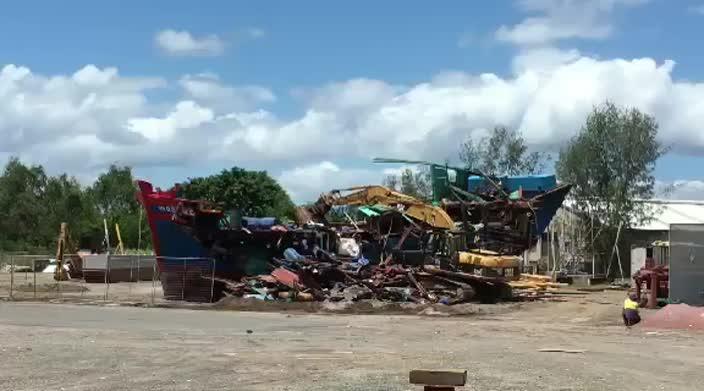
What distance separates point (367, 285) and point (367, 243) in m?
5.25

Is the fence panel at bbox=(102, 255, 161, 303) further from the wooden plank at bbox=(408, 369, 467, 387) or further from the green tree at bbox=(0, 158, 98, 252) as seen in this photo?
the green tree at bbox=(0, 158, 98, 252)

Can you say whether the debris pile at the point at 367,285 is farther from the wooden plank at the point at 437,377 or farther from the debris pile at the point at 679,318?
the wooden plank at the point at 437,377

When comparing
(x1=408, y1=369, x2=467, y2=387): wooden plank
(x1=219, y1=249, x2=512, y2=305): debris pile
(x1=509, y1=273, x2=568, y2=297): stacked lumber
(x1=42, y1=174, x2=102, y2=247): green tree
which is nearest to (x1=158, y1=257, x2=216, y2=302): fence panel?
(x1=219, y1=249, x2=512, y2=305): debris pile

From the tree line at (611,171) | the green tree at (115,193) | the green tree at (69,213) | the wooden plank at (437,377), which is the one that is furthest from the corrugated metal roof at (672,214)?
the green tree at (115,193)

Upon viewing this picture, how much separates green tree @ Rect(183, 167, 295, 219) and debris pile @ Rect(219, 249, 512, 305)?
173 ft

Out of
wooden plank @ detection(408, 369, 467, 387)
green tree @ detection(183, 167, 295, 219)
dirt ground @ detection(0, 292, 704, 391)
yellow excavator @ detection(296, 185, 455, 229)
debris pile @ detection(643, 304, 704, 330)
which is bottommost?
dirt ground @ detection(0, 292, 704, 391)

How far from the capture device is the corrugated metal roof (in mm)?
67350

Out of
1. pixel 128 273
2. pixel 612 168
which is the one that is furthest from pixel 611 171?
pixel 128 273

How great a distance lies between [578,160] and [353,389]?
52.2 metres

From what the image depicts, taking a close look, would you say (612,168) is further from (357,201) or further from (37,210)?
(37,210)

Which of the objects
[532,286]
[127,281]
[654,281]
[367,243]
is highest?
[367,243]

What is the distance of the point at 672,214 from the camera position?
3088 inches

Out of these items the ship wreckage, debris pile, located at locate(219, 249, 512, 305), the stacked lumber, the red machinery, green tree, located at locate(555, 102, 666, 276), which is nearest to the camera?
the red machinery

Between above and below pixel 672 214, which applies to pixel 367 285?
below
